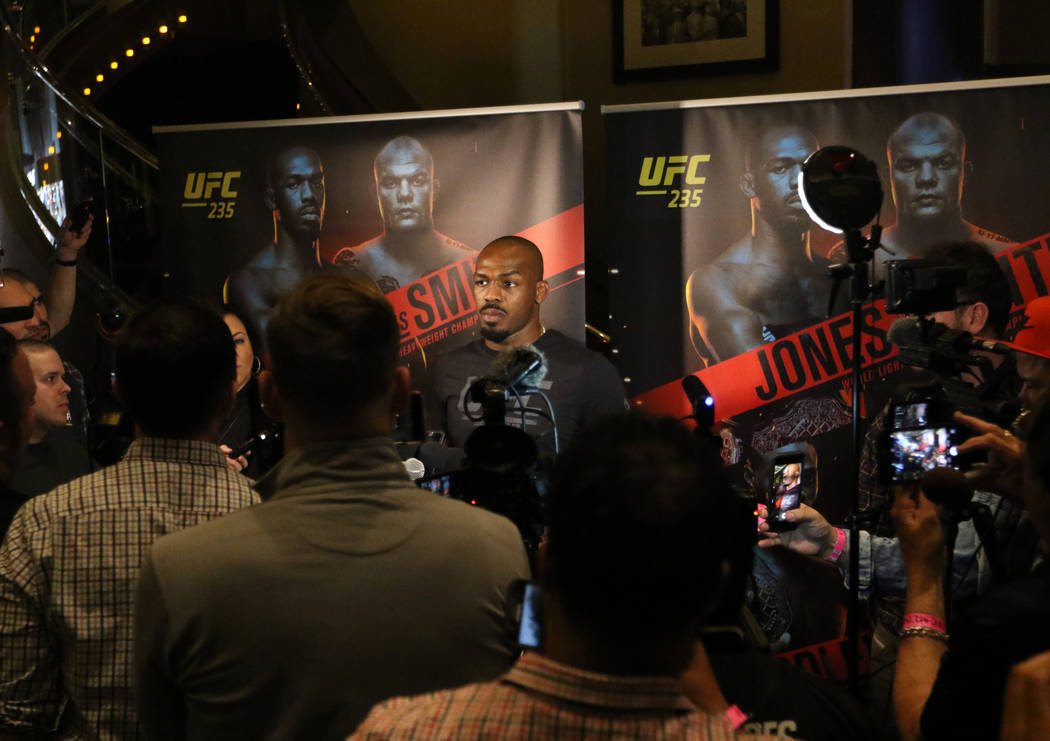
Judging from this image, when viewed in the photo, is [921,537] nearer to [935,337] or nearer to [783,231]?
[935,337]

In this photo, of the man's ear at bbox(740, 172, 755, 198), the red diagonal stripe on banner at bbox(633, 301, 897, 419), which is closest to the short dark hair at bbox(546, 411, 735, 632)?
the red diagonal stripe on banner at bbox(633, 301, 897, 419)

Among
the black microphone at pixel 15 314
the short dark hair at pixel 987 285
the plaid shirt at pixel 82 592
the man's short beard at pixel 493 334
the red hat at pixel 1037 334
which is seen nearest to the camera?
the plaid shirt at pixel 82 592

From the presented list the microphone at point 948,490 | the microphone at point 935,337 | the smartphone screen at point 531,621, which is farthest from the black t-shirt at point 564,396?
the smartphone screen at point 531,621

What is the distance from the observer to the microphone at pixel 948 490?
1686 millimetres

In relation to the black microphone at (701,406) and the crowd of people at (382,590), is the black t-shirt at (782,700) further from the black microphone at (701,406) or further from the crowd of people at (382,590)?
the black microphone at (701,406)

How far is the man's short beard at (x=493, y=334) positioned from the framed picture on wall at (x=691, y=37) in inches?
87.1

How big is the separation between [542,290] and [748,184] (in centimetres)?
94

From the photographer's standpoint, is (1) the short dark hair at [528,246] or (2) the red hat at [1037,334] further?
(1) the short dark hair at [528,246]

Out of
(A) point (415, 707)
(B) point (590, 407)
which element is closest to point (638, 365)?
(B) point (590, 407)

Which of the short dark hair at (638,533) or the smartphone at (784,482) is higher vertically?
the short dark hair at (638,533)

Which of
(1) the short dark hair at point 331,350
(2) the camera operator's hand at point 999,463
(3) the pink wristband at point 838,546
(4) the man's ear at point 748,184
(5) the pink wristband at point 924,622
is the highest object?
(4) the man's ear at point 748,184

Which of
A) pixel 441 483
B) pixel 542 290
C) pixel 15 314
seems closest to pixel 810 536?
pixel 542 290

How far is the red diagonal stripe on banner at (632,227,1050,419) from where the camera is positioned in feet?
12.6

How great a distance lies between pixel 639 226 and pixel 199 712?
10.6 feet
